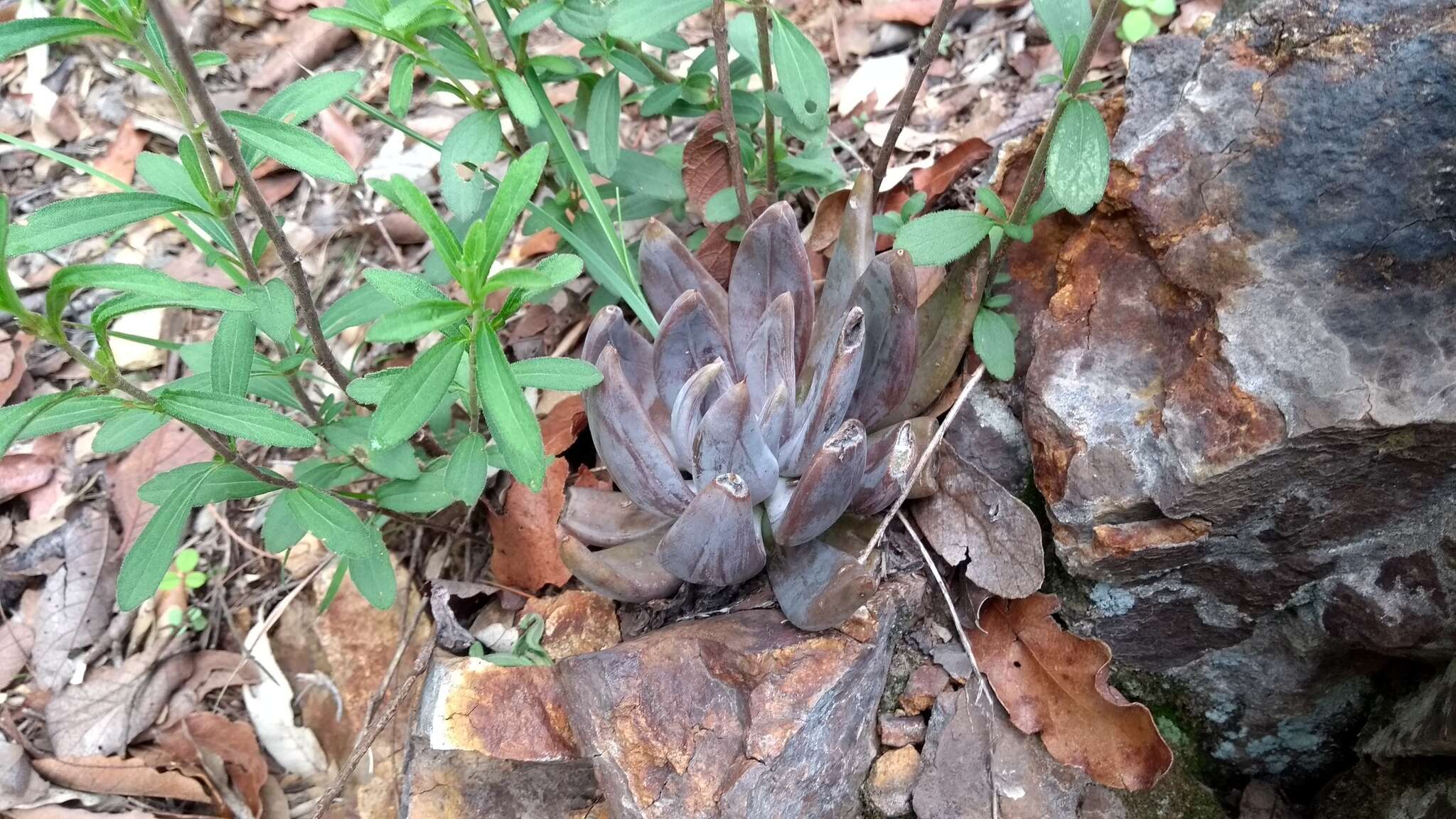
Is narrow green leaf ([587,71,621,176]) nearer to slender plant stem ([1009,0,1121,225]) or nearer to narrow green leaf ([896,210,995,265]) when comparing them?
narrow green leaf ([896,210,995,265])

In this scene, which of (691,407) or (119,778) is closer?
(691,407)

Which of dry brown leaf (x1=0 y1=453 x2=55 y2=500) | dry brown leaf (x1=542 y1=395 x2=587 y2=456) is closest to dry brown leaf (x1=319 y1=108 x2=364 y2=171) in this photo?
dry brown leaf (x1=0 y1=453 x2=55 y2=500)

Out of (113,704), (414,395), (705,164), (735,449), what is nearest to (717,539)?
(735,449)

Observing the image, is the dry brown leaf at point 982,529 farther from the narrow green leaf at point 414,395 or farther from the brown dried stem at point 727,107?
the narrow green leaf at point 414,395

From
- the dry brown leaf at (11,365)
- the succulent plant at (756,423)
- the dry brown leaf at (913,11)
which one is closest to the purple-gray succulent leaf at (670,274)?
the succulent plant at (756,423)

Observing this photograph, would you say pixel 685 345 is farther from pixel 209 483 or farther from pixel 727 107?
pixel 209 483

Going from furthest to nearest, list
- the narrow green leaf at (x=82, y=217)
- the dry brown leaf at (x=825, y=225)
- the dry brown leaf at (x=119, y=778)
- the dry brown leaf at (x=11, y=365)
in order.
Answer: the dry brown leaf at (x=11, y=365), the dry brown leaf at (x=825, y=225), the dry brown leaf at (x=119, y=778), the narrow green leaf at (x=82, y=217)
